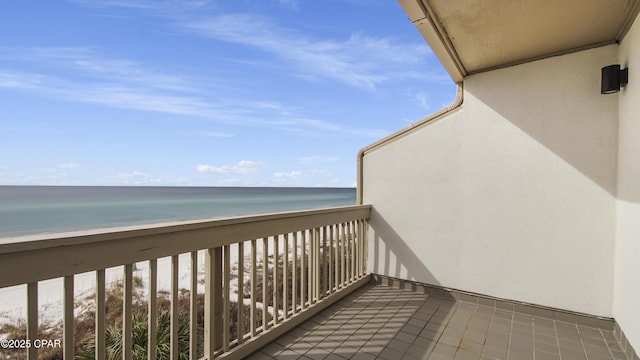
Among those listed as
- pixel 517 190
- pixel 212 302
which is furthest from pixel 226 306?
pixel 517 190

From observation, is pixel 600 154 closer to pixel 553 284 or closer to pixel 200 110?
pixel 553 284

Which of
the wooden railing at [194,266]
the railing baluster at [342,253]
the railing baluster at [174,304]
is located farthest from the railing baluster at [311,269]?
the railing baluster at [174,304]

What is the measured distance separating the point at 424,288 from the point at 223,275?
2300 mm

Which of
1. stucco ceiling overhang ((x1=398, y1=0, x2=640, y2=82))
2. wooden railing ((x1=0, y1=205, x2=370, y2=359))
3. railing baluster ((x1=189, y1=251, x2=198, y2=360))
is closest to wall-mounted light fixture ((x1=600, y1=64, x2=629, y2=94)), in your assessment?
stucco ceiling overhang ((x1=398, y1=0, x2=640, y2=82))

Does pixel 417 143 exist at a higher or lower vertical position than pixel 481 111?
lower

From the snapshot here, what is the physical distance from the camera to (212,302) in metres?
1.79

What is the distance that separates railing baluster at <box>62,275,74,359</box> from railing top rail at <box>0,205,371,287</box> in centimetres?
6

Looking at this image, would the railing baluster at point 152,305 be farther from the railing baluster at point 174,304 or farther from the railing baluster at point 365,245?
the railing baluster at point 365,245

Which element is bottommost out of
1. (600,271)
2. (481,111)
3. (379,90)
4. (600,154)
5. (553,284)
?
(553,284)

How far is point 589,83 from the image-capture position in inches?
95.3

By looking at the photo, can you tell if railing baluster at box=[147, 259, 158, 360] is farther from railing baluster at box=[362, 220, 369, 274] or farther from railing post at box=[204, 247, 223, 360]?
railing baluster at box=[362, 220, 369, 274]

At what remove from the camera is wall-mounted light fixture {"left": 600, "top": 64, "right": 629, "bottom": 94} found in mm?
2137

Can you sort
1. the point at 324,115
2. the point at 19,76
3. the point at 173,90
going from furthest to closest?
1. the point at 324,115
2. the point at 173,90
3. the point at 19,76

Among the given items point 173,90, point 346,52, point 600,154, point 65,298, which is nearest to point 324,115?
point 173,90
